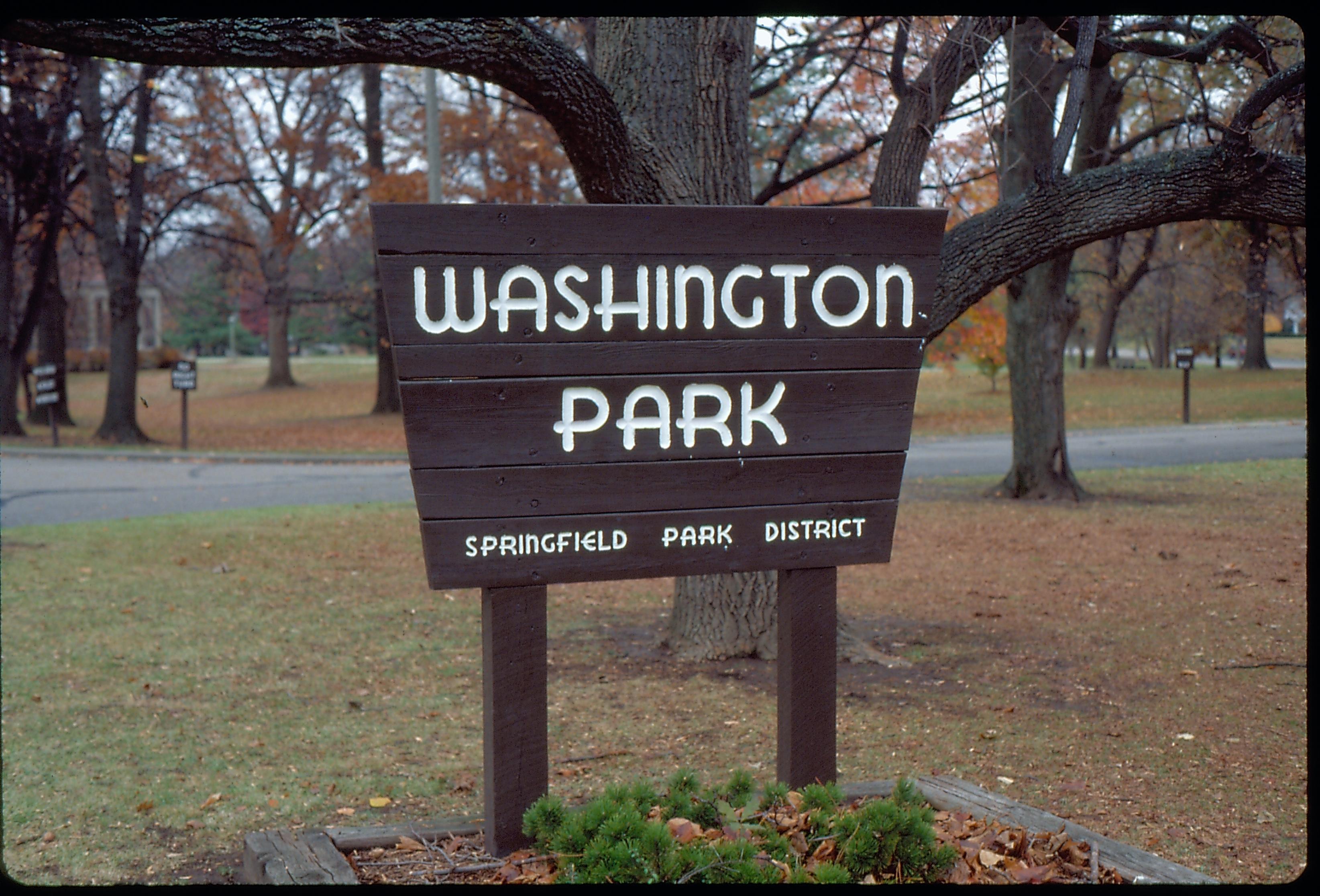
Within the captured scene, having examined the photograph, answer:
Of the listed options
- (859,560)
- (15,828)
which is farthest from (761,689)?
(15,828)

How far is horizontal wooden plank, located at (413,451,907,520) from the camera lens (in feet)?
13.0

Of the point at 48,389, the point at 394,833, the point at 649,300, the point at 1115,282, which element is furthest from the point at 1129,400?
the point at 394,833

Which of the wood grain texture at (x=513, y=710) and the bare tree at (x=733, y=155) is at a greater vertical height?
the bare tree at (x=733, y=155)

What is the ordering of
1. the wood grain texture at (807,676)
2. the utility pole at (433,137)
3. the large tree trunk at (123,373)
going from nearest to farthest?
1. the wood grain texture at (807,676)
2. the utility pole at (433,137)
3. the large tree trunk at (123,373)

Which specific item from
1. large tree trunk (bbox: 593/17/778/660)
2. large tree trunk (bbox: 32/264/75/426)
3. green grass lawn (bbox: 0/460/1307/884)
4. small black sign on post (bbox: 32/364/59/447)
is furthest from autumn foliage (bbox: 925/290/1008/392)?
large tree trunk (bbox: 32/264/75/426)

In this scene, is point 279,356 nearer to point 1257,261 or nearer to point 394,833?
point 1257,261

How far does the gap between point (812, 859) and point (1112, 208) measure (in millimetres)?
4225

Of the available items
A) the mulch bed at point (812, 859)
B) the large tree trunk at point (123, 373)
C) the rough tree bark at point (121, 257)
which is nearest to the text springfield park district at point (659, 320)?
the mulch bed at point (812, 859)

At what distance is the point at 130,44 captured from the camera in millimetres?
4484

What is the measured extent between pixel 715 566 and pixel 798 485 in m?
0.41

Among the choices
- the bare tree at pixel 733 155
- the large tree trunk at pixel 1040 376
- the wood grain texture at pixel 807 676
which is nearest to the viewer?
the wood grain texture at pixel 807 676

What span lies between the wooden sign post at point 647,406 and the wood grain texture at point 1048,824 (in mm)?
499

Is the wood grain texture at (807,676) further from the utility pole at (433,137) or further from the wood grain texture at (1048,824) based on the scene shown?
the utility pole at (433,137)

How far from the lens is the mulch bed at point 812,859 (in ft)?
12.0
